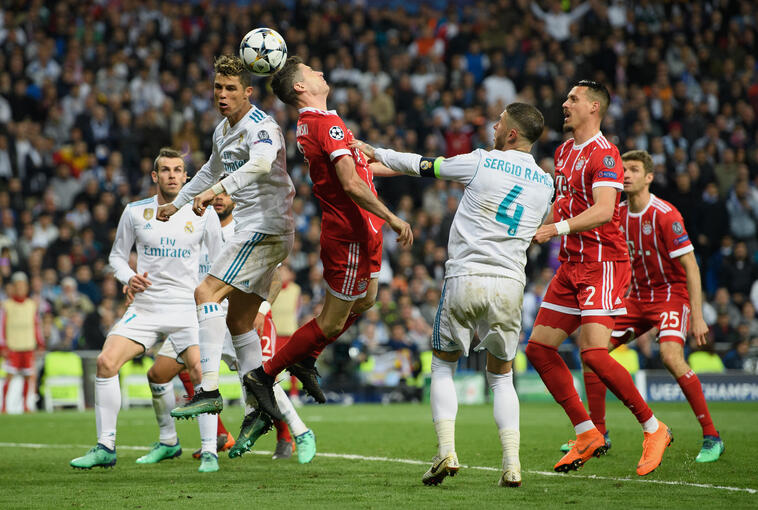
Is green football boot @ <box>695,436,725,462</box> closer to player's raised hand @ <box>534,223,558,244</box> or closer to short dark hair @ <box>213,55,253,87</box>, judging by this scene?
player's raised hand @ <box>534,223,558,244</box>


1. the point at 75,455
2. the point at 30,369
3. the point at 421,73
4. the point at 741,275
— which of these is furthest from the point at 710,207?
the point at 75,455

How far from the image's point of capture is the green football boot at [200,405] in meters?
7.50

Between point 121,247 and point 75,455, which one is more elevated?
point 121,247

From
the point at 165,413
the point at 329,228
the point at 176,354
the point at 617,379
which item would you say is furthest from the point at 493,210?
the point at 165,413

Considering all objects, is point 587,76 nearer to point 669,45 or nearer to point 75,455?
point 669,45

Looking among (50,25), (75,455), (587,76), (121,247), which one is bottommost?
(75,455)

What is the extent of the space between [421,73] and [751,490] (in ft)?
59.9

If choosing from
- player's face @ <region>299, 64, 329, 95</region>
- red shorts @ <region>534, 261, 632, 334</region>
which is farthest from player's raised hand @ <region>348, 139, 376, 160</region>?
red shorts @ <region>534, 261, 632, 334</region>

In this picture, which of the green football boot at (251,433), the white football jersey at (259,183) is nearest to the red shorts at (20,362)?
the green football boot at (251,433)

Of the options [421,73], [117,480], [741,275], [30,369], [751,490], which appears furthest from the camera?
[421,73]

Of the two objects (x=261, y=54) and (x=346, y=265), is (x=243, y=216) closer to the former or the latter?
(x=346, y=265)

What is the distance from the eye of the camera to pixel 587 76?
23609mm

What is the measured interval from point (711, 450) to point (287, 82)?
476 centimetres

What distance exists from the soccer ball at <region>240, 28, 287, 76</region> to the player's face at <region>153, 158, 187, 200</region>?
1.65 m
